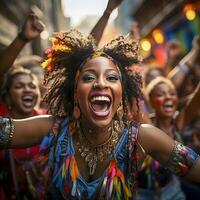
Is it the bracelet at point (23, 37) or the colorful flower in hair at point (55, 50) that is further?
the bracelet at point (23, 37)

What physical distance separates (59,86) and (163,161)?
0.93 metres

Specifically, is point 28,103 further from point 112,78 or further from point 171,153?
point 171,153

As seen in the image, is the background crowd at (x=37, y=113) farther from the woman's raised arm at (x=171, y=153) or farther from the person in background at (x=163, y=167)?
the woman's raised arm at (x=171, y=153)

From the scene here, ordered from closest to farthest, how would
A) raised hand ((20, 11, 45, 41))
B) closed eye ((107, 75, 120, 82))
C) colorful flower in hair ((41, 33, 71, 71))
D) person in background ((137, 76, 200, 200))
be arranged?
closed eye ((107, 75, 120, 82)) < colorful flower in hair ((41, 33, 71, 71)) < raised hand ((20, 11, 45, 41)) < person in background ((137, 76, 200, 200))

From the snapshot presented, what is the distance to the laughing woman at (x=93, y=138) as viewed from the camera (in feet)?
8.08

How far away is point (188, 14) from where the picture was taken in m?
8.60

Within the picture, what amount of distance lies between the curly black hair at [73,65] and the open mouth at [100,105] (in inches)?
13.2

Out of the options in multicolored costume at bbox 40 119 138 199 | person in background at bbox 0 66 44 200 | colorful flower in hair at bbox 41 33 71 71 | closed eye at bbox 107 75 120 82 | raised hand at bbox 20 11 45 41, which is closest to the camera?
multicolored costume at bbox 40 119 138 199

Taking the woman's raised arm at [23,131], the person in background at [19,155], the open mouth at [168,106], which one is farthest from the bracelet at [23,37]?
the open mouth at [168,106]

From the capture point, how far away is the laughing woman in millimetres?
2463

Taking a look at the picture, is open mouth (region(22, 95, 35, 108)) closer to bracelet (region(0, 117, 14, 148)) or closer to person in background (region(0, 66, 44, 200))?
person in background (region(0, 66, 44, 200))

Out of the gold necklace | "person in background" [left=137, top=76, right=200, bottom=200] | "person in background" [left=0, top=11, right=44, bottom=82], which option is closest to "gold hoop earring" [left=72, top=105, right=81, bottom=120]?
the gold necklace

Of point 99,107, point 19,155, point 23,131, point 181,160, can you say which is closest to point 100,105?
point 99,107

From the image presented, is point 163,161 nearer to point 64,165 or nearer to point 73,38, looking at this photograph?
point 64,165
